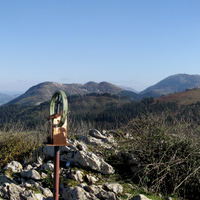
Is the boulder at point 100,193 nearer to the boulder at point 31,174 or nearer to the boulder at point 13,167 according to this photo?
the boulder at point 31,174

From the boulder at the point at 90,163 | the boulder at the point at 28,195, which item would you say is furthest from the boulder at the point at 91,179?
the boulder at the point at 28,195

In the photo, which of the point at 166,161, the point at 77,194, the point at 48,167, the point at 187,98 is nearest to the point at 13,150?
the point at 48,167

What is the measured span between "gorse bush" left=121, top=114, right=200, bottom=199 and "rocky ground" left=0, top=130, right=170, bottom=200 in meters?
0.62

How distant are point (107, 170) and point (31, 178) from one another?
8.51ft

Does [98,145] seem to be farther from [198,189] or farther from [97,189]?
[198,189]

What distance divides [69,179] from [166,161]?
3.52 meters

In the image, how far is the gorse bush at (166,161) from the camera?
7.32m

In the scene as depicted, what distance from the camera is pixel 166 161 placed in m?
7.83

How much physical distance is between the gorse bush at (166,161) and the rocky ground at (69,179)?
2.04 ft

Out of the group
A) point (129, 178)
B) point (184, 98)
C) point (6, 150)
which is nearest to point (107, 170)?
point (129, 178)

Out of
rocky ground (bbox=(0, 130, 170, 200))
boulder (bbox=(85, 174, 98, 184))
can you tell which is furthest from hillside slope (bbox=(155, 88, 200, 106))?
boulder (bbox=(85, 174, 98, 184))

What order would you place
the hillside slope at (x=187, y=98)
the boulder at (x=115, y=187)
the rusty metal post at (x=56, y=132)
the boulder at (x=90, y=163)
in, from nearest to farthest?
the rusty metal post at (x=56, y=132)
the boulder at (x=115, y=187)
the boulder at (x=90, y=163)
the hillside slope at (x=187, y=98)

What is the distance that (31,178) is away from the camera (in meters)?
6.95

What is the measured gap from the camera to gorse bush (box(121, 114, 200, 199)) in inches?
288
